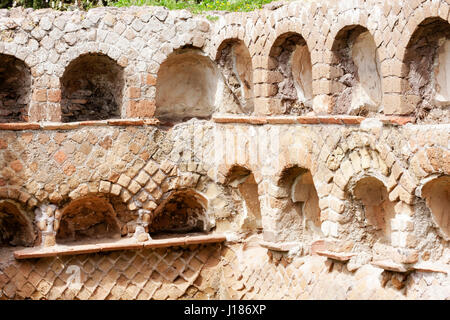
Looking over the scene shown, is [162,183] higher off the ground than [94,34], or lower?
lower

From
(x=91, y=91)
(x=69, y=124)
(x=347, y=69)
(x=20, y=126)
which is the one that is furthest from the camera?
(x=91, y=91)

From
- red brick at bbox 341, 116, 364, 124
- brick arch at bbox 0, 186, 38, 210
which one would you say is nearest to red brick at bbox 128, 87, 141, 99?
brick arch at bbox 0, 186, 38, 210

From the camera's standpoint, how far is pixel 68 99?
10.6 m

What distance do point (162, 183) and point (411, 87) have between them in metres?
3.85

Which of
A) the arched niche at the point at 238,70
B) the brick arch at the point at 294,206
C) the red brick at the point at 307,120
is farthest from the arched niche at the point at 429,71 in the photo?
the arched niche at the point at 238,70

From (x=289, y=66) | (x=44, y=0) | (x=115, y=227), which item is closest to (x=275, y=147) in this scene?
(x=289, y=66)

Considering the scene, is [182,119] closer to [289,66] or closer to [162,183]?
[162,183]

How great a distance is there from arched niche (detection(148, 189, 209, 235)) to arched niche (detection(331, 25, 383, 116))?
2.88m

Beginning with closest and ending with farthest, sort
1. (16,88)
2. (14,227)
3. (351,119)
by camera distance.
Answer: (351,119), (14,227), (16,88)

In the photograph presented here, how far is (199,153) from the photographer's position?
411 inches

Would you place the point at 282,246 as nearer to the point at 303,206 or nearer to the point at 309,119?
the point at 303,206

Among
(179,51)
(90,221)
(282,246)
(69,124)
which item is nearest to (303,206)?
(282,246)

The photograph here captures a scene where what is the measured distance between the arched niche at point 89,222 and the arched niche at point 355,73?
3484 mm

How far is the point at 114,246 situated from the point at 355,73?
372 centimetres
